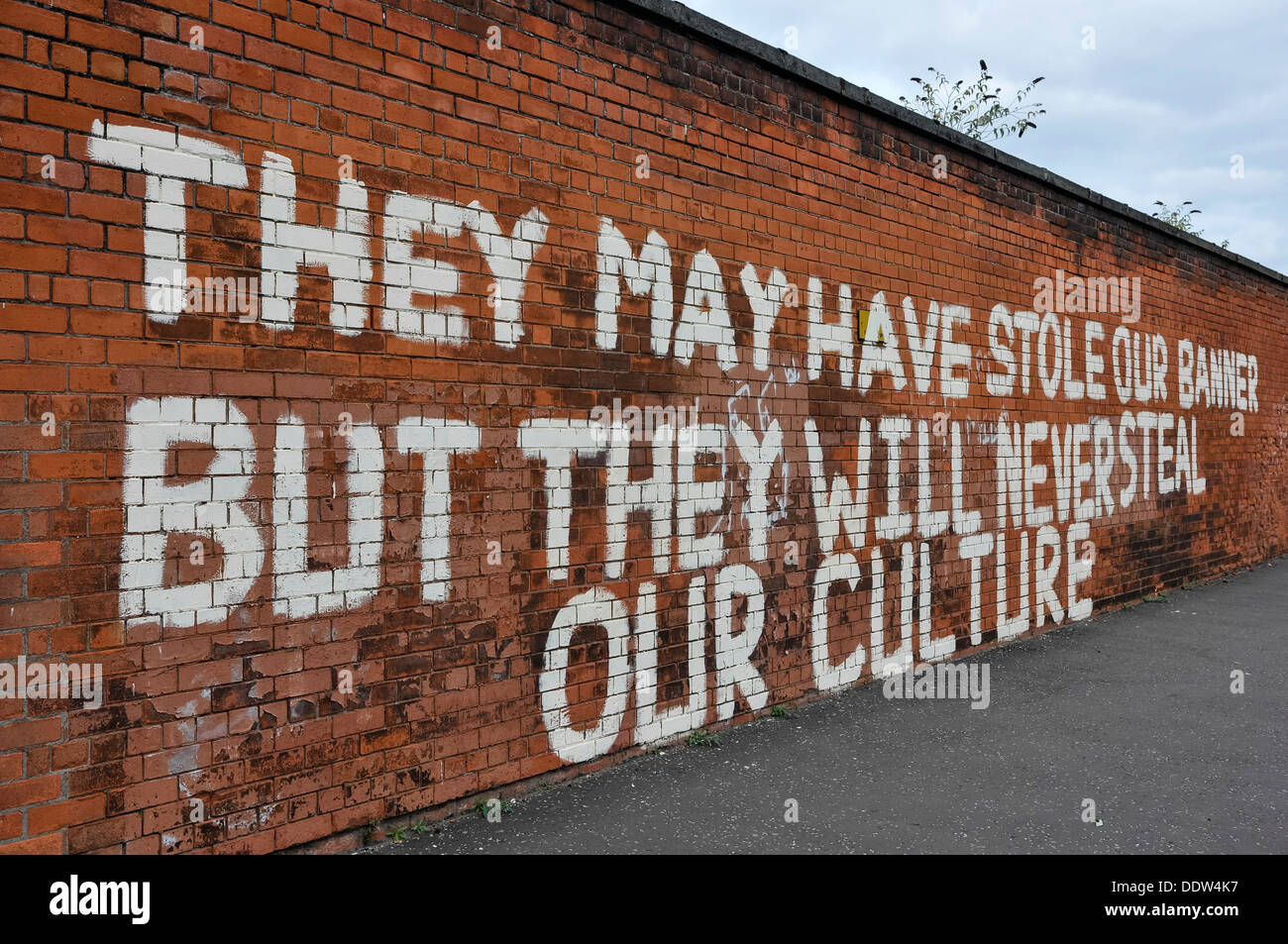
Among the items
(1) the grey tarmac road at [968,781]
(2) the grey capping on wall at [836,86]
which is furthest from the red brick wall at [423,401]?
(1) the grey tarmac road at [968,781]

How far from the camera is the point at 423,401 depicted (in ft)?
12.1

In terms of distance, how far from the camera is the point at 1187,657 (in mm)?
6715

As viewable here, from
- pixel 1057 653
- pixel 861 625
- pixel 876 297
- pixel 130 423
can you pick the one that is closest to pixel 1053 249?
pixel 876 297

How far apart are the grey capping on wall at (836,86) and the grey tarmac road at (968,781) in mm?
3986

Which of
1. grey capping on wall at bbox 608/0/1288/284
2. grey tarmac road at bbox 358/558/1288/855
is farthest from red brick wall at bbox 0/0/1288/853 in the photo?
grey tarmac road at bbox 358/558/1288/855

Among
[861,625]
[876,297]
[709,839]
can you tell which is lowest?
[709,839]

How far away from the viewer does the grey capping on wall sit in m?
4.62

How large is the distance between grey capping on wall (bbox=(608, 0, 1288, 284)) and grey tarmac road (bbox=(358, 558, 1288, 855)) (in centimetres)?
399

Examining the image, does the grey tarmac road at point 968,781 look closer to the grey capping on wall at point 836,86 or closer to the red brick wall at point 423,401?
the red brick wall at point 423,401

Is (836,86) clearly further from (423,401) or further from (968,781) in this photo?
(968,781)

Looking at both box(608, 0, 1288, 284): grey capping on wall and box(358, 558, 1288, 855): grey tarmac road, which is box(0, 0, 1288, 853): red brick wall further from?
box(358, 558, 1288, 855): grey tarmac road

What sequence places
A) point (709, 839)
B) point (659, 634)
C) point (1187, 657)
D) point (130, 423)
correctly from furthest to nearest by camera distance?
point (1187, 657) < point (659, 634) < point (709, 839) < point (130, 423)

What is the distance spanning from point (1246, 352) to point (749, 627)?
9.80 m

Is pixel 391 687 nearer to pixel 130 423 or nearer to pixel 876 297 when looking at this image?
pixel 130 423
